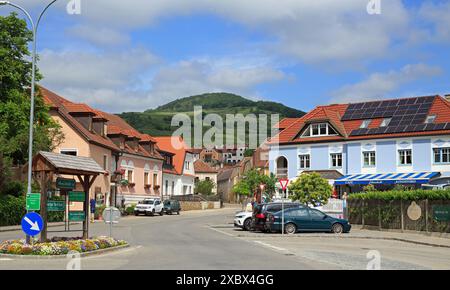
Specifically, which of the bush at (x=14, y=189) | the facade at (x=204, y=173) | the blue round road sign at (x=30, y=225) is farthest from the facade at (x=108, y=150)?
the facade at (x=204, y=173)

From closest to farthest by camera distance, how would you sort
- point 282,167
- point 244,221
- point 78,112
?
point 244,221 < point 78,112 < point 282,167

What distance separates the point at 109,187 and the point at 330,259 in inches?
1588

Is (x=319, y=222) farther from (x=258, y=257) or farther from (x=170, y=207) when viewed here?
(x=170, y=207)

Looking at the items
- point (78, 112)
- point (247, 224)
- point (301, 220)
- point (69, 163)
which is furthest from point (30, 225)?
point (78, 112)

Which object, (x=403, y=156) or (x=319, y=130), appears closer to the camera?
(x=403, y=156)

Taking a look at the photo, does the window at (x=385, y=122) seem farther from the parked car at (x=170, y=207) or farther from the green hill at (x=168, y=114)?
the green hill at (x=168, y=114)

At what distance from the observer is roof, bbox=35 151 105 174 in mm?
20406

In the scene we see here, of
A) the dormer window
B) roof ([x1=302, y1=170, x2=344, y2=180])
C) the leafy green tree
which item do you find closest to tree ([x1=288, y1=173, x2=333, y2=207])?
roof ([x1=302, y1=170, x2=344, y2=180])

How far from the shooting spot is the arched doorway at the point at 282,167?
61.5m

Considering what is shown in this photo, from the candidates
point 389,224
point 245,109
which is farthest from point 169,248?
point 245,109

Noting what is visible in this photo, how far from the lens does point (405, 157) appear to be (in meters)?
53.4

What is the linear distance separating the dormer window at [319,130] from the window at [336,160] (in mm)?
2201

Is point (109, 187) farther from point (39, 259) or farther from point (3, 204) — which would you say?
point (39, 259)

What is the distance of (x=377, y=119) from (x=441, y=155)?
26.3 feet
